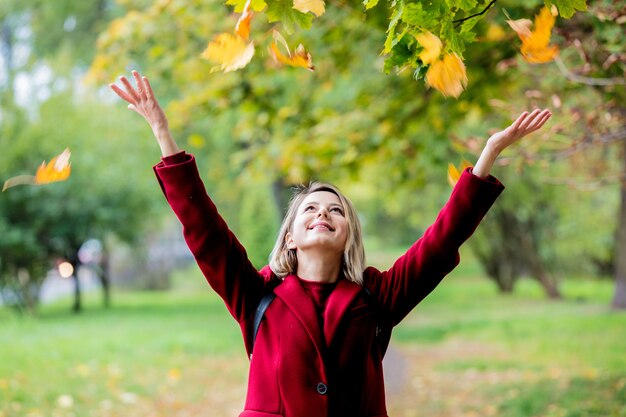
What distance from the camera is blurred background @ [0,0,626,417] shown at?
6312 millimetres

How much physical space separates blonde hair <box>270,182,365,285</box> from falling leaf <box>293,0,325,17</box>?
0.65 m

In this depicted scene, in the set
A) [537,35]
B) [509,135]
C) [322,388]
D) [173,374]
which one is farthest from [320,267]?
[173,374]

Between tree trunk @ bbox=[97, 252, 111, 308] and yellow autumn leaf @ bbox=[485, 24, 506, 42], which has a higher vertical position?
yellow autumn leaf @ bbox=[485, 24, 506, 42]

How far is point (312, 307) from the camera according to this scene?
2.53m

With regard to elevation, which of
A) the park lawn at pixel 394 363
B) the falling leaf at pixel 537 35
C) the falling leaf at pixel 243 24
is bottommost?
the park lawn at pixel 394 363

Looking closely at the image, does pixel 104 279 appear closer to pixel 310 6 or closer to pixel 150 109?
pixel 150 109

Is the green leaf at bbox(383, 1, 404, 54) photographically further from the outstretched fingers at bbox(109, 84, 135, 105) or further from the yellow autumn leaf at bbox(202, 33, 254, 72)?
the outstretched fingers at bbox(109, 84, 135, 105)

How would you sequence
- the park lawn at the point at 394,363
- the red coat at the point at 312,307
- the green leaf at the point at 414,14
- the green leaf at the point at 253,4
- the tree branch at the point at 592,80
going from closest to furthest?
the green leaf at the point at 414,14 < the green leaf at the point at 253,4 < the red coat at the point at 312,307 < the tree branch at the point at 592,80 < the park lawn at the point at 394,363

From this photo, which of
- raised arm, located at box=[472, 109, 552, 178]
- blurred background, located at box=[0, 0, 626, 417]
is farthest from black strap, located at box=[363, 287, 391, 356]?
blurred background, located at box=[0, 0, 626, 417]

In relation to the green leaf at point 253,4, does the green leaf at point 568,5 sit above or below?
below

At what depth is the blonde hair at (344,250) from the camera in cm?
267

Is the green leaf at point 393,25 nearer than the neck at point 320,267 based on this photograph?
Yes

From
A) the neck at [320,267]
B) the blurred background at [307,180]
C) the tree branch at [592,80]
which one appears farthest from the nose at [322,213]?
the tree branch at [592,80]

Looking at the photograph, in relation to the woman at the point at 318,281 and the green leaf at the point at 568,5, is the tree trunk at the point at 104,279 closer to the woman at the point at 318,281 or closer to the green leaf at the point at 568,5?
the woman at the point at 318,281
